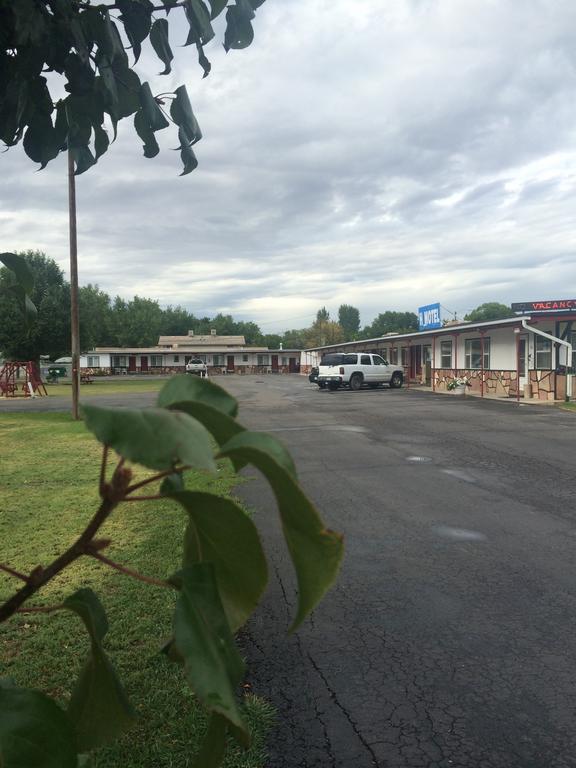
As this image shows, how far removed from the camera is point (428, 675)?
387 cm

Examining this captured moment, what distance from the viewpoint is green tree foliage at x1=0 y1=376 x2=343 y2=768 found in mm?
495

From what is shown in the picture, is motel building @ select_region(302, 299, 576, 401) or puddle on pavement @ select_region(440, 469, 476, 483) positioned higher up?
motel building @ select_region(302, 299, 576, 401)

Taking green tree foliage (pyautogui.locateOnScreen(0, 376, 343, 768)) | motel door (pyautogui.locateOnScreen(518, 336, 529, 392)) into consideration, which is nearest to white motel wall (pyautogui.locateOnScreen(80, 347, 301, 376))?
motel door (pyautogui.locateOnScreen(518, 336, 529, 392))

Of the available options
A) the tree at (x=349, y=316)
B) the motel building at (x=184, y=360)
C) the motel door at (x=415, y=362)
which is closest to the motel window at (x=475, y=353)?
the motel door at (x=415, y=362)

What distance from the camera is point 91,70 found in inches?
67.7

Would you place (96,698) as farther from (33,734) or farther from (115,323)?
(115,323)

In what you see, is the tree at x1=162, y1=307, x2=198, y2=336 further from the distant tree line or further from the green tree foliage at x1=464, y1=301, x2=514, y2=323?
the green tree foliage at x1=464, y1=301, x2=514, y2=323

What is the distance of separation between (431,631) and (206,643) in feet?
14.2

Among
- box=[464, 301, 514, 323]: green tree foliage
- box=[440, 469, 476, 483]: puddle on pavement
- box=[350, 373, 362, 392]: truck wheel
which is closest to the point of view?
box=[440, 469, 476, 483]: puddle on pavement

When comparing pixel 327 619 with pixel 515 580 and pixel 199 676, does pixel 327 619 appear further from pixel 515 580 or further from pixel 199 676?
pixel 199 676

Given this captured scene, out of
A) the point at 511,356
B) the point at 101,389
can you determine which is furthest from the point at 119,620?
the point at 101,389

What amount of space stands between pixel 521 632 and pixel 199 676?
178 inches

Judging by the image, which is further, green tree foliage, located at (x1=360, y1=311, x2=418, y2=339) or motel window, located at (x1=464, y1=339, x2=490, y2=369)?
green tree foliage, located at (x1=360, y1=311, x2=418, y2=339)

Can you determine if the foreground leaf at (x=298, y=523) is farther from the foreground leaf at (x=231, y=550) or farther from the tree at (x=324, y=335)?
the tree at (x=324, y=335)
